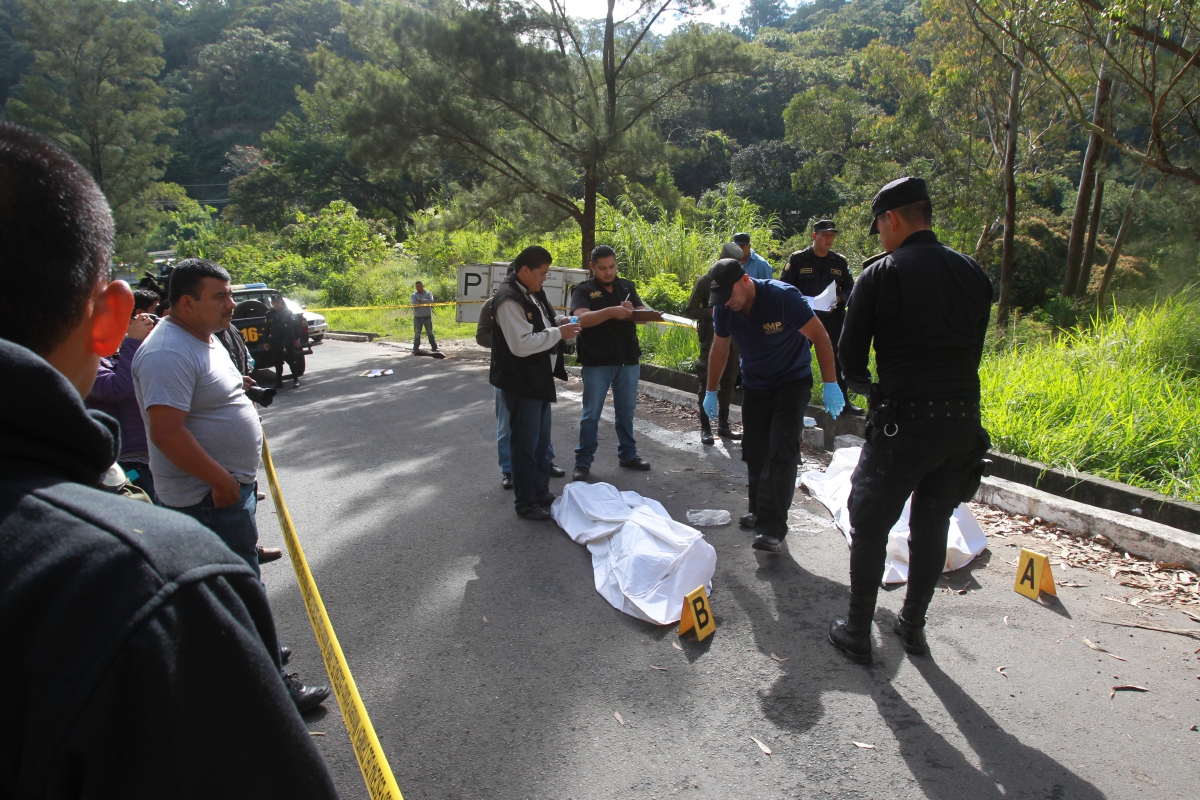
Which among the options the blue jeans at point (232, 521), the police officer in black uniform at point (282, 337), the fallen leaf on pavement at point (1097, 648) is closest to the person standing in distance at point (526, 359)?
the blue jeans at point (232, 521)

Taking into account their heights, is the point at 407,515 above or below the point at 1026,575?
below

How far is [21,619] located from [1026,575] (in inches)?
177

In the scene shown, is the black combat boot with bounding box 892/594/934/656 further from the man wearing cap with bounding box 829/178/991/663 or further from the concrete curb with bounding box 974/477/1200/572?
the concrete curb with bounding box 974/477/1200/572

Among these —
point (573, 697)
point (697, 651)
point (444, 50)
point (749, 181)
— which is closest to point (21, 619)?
point (573, 697)

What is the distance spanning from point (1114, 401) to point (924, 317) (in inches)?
147

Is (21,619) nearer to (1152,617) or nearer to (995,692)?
(995,692)

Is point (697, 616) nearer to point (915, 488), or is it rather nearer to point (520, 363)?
point (915, 488)

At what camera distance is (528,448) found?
5344mm

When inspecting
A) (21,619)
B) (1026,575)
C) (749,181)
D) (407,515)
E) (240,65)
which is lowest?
(407,515)

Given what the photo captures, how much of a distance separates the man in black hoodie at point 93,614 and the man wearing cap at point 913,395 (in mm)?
2966

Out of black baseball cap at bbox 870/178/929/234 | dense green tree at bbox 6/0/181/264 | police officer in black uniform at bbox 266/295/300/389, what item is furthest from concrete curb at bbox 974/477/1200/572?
dense green tree at bbox 6/0/181/264

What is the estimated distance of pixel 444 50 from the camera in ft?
44.4

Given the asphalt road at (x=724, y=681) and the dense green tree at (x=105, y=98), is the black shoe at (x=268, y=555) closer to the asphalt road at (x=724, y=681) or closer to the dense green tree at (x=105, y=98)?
the asphalt road at (x=724, y=681)

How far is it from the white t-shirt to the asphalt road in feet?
3.57
